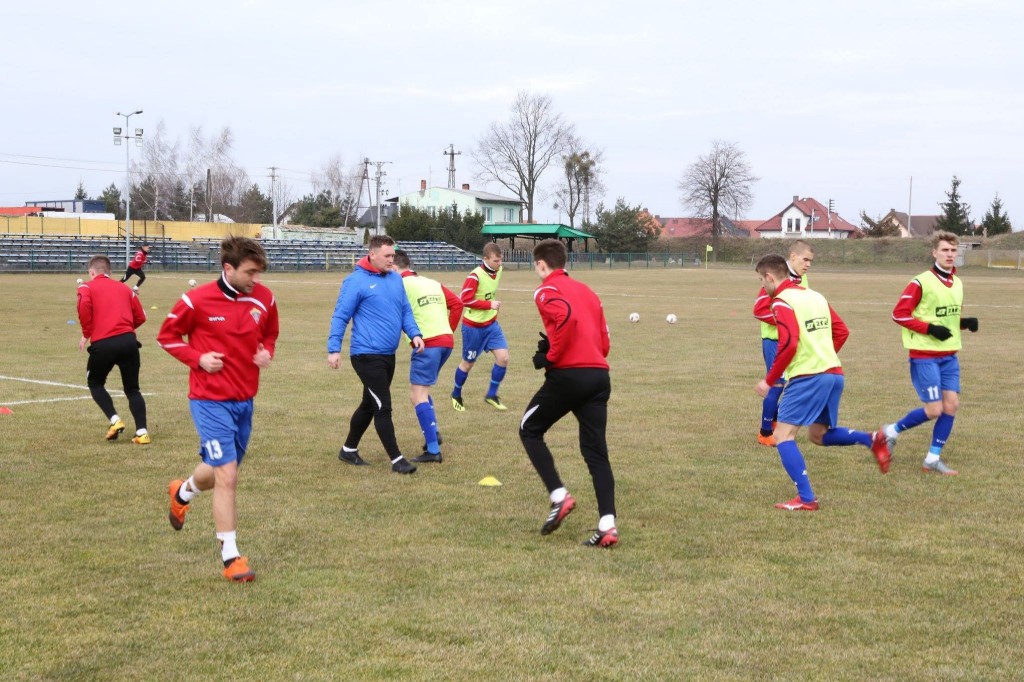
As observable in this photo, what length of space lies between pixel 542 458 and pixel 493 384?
5.95 m

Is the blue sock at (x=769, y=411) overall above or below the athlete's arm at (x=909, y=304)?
below

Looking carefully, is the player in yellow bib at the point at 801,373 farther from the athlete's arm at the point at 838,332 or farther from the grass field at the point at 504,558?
the grass field at the point at 504,558

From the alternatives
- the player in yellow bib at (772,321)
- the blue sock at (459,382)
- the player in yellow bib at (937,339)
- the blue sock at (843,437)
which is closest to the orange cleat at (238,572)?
the blue sock at (843,437)

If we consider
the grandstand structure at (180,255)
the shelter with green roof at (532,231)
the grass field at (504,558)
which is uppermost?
the shelter with green roof at (532,231)

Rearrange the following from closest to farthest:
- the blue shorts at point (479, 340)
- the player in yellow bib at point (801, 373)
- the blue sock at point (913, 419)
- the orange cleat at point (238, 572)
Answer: the orange cleat at point (238, 572), the player in yellow bib at point (801, 373), the blue sock at point (913, 419), the blue shorts at point (479, 340)

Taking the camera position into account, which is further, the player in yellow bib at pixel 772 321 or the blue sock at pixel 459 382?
the blue sock at pixel 459 382

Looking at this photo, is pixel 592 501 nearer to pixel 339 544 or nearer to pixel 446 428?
pixel 339 544

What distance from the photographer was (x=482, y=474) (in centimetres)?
889

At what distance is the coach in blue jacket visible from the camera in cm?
891

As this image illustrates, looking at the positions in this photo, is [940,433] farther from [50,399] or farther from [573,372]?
[50,399]

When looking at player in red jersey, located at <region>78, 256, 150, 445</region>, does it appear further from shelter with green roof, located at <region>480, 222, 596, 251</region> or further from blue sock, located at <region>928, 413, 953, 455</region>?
shelter with green roof, located at <region>480, 222, 596, 251</region>

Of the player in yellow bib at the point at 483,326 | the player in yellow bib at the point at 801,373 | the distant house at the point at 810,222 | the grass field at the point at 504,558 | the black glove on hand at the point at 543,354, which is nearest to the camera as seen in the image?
the grass field at the point at 504,558

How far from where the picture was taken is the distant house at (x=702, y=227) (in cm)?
10506

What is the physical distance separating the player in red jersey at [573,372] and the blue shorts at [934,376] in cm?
374
